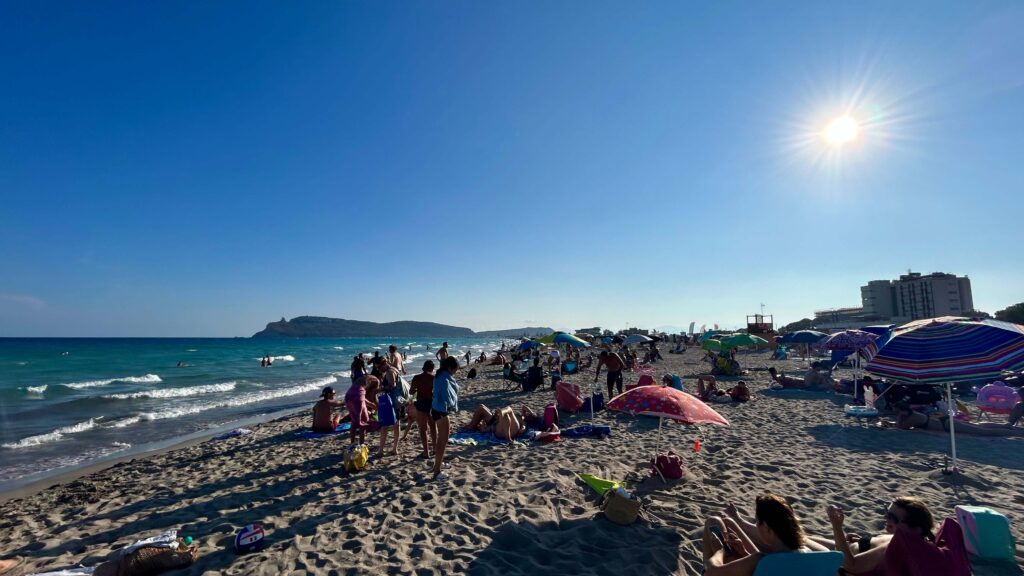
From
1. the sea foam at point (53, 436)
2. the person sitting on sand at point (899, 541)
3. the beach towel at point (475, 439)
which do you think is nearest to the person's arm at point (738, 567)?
the person sitting on sand at point (899, 541)

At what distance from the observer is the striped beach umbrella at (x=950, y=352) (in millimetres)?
4246

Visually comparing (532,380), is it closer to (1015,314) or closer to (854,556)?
(854,556)

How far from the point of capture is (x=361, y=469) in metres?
6.43

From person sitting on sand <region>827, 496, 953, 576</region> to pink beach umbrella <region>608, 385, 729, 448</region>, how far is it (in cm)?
176

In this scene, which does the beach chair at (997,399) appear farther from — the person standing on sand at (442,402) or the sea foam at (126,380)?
the sea foam at (126,380)

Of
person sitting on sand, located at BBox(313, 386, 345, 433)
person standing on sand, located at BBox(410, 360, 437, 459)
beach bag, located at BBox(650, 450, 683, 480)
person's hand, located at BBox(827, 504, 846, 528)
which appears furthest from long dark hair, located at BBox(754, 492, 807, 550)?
person sitting on sand, located at BBox(313, 386, 345, 433)

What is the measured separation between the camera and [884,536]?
9.55ft

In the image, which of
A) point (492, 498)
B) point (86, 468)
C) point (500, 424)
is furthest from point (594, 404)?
point (86, 468)

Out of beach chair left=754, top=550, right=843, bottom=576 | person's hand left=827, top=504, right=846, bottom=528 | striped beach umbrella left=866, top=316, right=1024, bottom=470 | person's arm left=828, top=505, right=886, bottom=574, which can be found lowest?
person's arm left=828, top=505, right=886, bottom=574

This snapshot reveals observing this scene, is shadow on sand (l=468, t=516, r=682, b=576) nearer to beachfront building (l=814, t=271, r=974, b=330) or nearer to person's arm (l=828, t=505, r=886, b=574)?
person's arm (l=828, t=505, r=886, b=574)

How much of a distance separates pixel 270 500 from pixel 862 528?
6.71m

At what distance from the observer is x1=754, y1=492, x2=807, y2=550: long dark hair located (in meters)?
2.53

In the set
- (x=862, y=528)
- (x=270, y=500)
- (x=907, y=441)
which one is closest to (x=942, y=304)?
(x=907, y=441)

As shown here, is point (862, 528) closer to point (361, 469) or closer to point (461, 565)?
point (461, 565)
